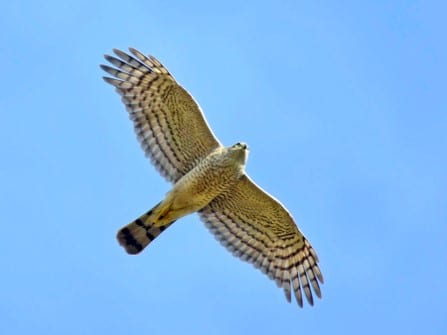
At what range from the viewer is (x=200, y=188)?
23484 millimetres

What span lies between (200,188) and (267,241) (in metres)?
1.87

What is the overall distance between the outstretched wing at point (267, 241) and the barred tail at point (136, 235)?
111 cm

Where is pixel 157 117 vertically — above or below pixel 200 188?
above

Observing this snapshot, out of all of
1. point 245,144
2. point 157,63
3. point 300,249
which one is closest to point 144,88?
point 157,63

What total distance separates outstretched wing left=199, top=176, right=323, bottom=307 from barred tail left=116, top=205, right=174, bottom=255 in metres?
1.11

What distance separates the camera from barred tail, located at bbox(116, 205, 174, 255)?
23.8 m

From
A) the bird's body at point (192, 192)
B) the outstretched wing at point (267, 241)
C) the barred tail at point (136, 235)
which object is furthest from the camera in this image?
the outstretched wing at point (267, 241)

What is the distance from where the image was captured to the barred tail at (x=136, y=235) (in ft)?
78.1

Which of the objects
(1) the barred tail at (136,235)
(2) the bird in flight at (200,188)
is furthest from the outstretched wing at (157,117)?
(1) the barred tail at (136,235)

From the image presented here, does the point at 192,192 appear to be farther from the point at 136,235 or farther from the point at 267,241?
the point at 267,241

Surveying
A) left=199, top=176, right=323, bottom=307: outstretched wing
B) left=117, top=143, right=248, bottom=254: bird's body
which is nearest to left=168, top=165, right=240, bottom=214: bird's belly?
left=117, top=143, right=248, bottom=254: bird's body

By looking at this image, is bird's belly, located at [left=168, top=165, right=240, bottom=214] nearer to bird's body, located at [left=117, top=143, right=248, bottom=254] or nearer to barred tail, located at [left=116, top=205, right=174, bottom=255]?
bird's body, located at [left=117, top=143, right=248, bottom=254]

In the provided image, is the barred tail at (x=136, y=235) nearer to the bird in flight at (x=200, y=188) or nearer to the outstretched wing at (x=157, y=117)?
the bird in flight at (x=200, y=188)

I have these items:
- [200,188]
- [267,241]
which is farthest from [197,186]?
[267,241]
